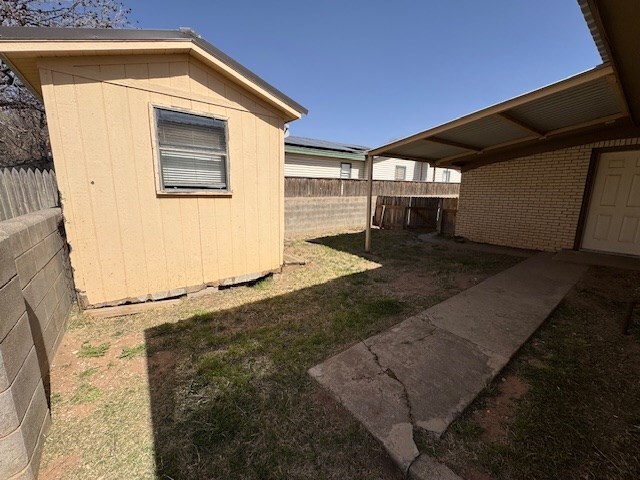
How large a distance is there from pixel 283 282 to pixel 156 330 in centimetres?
207

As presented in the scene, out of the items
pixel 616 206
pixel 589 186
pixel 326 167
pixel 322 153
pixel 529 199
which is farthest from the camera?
pixel 326 167

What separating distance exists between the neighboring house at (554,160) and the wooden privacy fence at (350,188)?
144 inches

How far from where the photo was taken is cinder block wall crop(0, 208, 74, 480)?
4.70 ft

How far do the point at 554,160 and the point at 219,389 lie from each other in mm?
8474

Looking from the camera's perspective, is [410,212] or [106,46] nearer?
[106,46]

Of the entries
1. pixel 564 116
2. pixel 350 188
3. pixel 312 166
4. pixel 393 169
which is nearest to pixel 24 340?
pixel 564 116

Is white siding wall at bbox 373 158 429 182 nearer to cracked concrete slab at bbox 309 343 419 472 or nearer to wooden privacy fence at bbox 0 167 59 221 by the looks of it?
cracked concrete slab at bbox 309 343 419 472

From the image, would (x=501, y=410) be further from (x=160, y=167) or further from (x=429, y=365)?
(x=160, y=167)

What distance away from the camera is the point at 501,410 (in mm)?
2027

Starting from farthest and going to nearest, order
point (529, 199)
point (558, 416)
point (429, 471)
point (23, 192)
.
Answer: point (529, 199) < point (23, 192) < point (558, 416) < point (429, 471)

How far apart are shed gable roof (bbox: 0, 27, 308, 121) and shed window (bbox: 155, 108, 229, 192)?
0.67 meters

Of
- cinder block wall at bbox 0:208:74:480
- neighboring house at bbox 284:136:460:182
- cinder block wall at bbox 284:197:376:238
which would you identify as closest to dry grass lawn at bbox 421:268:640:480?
cinder block wall at bbox 0:208:74:480

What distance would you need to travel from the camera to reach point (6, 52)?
274cm

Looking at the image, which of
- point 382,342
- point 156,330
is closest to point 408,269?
point 382,342
